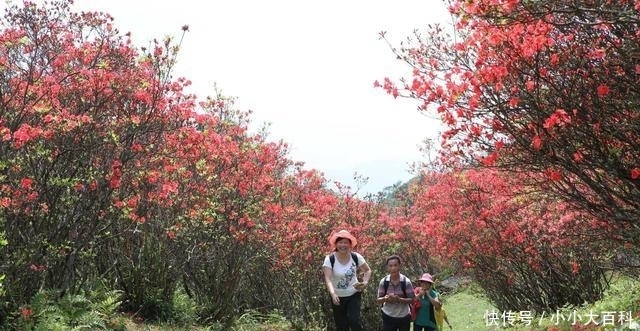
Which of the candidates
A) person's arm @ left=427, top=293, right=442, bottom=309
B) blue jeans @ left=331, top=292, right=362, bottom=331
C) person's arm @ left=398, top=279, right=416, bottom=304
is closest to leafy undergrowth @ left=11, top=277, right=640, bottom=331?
person's arm @ left=427, top=293, right=442, bottom=309

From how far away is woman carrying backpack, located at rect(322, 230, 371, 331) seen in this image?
21.9ft

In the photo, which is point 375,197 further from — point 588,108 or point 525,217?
point 588,108

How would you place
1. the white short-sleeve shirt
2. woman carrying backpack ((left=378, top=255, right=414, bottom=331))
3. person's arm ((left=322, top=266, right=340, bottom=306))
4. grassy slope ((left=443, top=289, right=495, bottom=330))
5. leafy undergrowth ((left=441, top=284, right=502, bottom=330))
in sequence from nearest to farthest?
1. person's arm ((left=322, top=266, right=340, bottom=306))
2. woman carrying backpack ((left=378, top=255, right=414, bottom=331))
3. the white short-sleeve shirt
4. leafy undergrowth ((left=441, top=284, right=502, bottom=330))
5. grassy slope ((left=443, top=289, right=495, bottom=330))

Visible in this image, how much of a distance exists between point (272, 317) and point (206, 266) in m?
3.26

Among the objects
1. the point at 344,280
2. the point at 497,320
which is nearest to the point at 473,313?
the point at 497,320

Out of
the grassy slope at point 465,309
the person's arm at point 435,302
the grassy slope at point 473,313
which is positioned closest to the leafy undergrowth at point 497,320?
the grassy slope at point 473,313

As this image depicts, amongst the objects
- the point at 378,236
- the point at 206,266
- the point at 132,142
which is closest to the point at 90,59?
Answer: the point at 132,142

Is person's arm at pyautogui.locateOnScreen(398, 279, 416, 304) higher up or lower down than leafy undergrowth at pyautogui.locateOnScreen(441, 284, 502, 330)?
higher up

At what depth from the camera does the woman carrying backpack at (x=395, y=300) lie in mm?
6582

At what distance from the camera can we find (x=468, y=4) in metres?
4.68

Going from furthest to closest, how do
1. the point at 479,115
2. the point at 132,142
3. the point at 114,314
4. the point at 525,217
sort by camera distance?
1. the point at 525,217
2. the point at 114,314
3. the point at 132,142
4. the point at 479,115

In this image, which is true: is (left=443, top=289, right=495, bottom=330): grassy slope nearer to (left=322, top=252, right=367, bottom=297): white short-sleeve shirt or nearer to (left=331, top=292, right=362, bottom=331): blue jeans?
(left=331, top=292, right=362, bottom=331): blue jeans

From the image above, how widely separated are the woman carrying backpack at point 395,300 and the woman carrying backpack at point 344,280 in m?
0.28

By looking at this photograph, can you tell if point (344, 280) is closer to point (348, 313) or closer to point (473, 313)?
point (348, 313)
